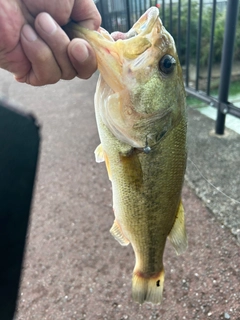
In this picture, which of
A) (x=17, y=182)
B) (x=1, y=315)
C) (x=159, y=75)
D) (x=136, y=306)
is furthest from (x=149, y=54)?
(x=136, y=306)

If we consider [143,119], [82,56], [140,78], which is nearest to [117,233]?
[143,119]

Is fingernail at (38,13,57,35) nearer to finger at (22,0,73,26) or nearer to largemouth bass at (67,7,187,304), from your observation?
finger at (22,0,73,26)

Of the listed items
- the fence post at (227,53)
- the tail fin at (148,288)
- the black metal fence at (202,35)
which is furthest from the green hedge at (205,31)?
the tail fin at (148,288)

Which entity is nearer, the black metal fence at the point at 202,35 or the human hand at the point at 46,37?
the human hand at the point at 46,37

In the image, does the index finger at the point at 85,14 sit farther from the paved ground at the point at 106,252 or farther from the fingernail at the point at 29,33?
the paved ground at the point at 106,252

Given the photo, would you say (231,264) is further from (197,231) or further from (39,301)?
(39,301)

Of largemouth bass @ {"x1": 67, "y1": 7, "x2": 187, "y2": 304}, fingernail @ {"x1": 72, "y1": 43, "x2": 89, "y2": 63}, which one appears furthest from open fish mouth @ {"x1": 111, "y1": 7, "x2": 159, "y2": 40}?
fingernail @ {"x1": 72, "y1": 43, "x2": 89, "y2": 63}
